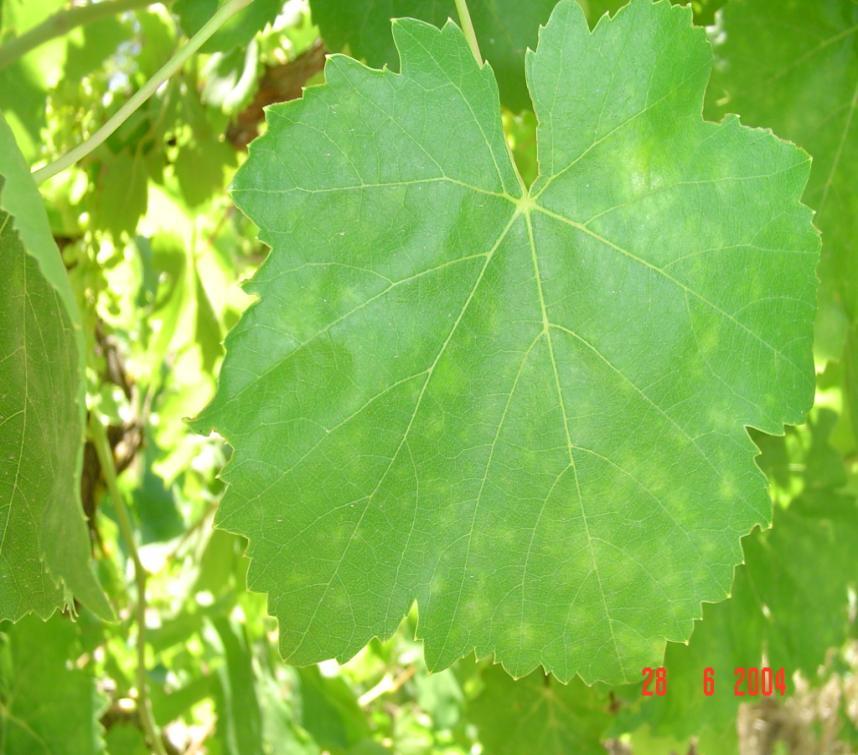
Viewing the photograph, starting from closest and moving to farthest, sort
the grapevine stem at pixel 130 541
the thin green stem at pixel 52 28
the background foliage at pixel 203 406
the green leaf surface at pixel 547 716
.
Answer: the background foliage at pixel 203 406, the thin green stem at pixel 52 28, the grapevine stem at pixel 130 541, the green leaf surface at pixel 547 716

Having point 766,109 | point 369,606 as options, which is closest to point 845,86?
point 766,109

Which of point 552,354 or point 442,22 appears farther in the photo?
point 442,22

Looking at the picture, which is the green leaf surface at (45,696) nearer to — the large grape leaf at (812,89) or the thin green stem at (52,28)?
the thin green stem at (52,28)

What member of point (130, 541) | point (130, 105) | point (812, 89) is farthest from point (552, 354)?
point (130, 541)

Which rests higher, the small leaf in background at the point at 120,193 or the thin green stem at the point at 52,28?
the thin green stem at the point at 52,28

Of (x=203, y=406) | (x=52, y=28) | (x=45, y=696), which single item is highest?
(x=52, y=28)
